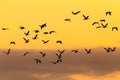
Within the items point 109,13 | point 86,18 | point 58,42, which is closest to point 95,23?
point 86,18

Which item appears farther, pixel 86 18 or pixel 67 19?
pixel 67 19

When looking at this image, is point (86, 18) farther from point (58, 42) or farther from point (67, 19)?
point (58, 42)

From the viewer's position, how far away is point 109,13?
93.6 metres

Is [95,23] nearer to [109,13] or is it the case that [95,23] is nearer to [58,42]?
[109,13]

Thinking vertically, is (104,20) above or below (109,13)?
below

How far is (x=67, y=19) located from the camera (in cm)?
9362

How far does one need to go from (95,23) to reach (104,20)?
2.47 m

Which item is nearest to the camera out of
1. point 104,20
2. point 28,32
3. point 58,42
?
point 104,20

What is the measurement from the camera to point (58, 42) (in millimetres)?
101250

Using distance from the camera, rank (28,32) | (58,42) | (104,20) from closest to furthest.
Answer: (104,20), (28,32), (58,42)

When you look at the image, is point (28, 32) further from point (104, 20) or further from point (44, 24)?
point (104, 20)

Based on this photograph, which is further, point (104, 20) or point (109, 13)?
point (109, 13)

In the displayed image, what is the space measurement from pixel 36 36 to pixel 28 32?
223cm

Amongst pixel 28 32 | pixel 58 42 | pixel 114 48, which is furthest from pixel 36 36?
pixel 114 48
